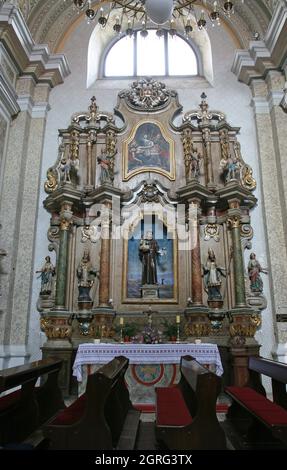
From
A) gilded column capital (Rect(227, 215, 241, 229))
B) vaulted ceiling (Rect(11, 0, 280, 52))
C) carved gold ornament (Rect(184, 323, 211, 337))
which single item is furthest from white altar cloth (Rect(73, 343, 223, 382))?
vaulted ceiling (Rect(11, 0, 280, 52))

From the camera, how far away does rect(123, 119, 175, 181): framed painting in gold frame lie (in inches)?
364

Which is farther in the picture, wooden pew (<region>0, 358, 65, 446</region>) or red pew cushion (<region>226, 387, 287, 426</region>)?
wooden pew (<region>0, 358, 65, 446</region>)

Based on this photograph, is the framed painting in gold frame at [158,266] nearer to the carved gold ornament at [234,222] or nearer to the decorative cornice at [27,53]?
the carved gold ornament at [234,222]

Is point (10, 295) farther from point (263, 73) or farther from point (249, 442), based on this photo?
point (263, 73)

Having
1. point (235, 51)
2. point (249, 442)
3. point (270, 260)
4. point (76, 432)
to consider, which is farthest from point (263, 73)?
point (76, 432)

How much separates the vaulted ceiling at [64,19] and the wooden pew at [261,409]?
8770 mm

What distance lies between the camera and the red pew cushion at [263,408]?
2.68 meters

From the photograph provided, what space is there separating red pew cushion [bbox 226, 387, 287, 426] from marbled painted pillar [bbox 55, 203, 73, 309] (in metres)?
4.59

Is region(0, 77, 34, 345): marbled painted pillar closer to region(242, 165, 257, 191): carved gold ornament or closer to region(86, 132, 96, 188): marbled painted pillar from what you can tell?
region(86, 132, 96, 188): marbled painted pillar

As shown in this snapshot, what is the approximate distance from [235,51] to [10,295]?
7854 millimetres

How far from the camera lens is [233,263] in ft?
27.0

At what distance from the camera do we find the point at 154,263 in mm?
8344

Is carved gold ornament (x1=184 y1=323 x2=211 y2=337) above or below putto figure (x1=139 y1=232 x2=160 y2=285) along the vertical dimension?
below

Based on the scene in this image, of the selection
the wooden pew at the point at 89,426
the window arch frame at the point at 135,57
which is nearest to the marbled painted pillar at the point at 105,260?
the window arch frame at the point at 135,57
